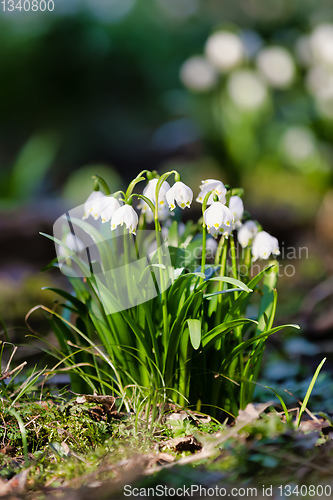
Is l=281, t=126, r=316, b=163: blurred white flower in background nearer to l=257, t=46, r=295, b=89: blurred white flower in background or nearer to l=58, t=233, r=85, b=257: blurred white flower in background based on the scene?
l=257, t=46, r=295, b=89: blurred white flower in background

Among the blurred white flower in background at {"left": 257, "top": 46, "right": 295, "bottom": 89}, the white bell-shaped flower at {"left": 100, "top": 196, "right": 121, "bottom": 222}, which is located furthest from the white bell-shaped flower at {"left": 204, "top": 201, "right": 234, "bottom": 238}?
the blurred white flower in background at {"left": 257, "top": 46, "right": 295, "bottom": 89}

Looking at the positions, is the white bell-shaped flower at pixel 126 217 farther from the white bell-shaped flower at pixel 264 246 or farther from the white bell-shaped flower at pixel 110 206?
the white bell-shaped flower at pixel 264 246

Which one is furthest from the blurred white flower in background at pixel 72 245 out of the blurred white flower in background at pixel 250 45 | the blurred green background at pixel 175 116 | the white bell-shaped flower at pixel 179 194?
the blurred white flower in background at pixel 250 45

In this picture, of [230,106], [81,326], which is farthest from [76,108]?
[81,326]

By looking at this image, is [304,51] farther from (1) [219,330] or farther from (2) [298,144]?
(1) [219,330]

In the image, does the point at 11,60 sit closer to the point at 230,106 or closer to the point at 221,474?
the point at 230,106
